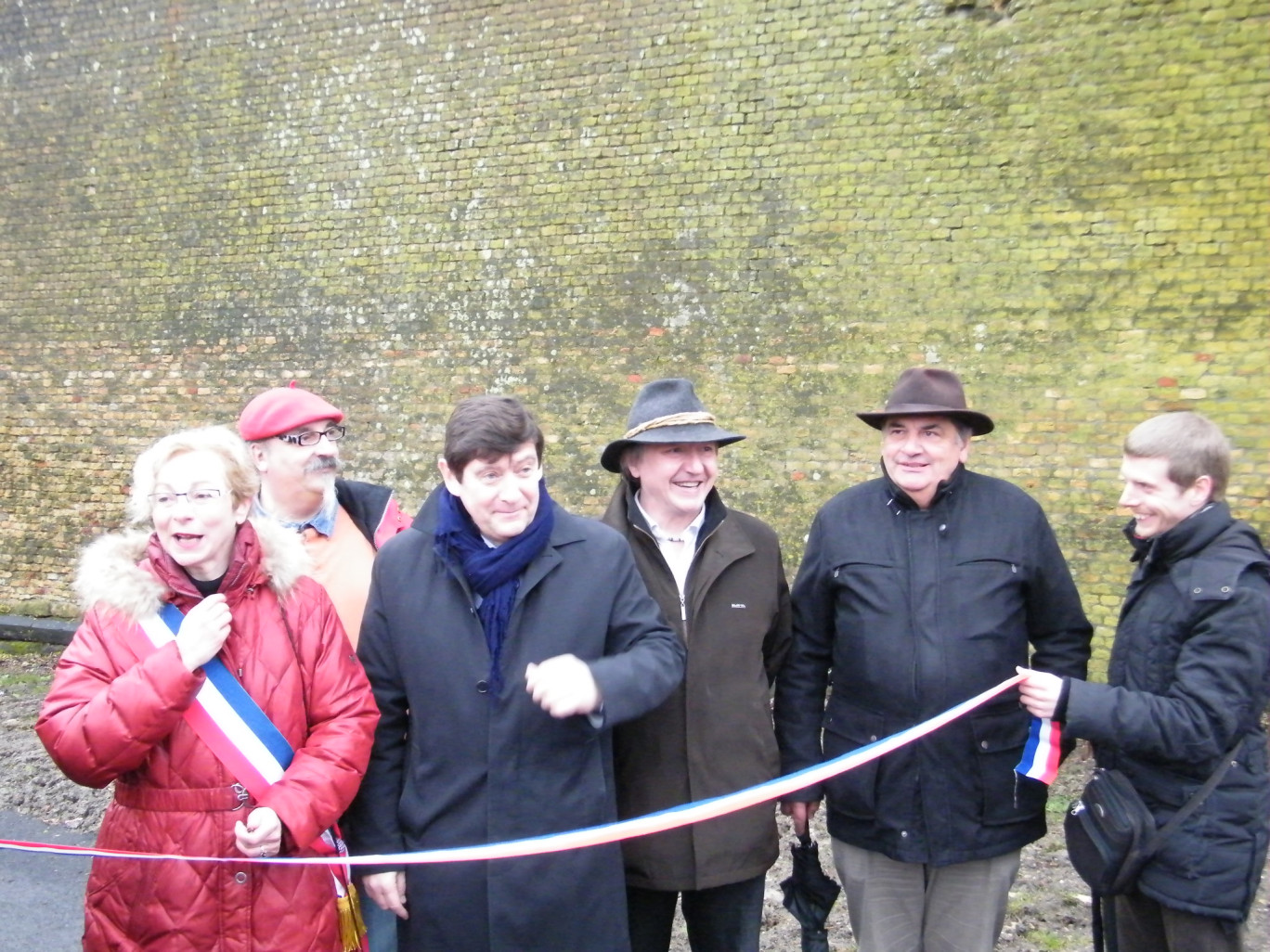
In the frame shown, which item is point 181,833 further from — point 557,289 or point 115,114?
point 115,114

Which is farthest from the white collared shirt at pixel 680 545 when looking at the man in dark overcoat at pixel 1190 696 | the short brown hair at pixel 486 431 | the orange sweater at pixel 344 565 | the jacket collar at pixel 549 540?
the man in dark overcoat at pixel 1190 696

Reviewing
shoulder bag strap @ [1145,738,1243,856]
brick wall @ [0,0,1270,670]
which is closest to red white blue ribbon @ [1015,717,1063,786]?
shoulder bag strap @ [1145,738,1243,856]

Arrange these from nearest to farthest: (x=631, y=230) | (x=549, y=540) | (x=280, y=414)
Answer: (x=549, y=540) → (x=280, y=414) → (x=631, y=230)

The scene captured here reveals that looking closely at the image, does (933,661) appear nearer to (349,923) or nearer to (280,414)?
(349,923)

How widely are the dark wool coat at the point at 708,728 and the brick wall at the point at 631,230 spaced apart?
4.12 metres

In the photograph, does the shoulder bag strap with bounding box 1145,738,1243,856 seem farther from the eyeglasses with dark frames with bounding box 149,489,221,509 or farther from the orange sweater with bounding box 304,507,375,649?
the eyeglasses with dark frames with bounding box 149,489,221,509

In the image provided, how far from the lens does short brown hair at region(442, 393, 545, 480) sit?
2.50 meters

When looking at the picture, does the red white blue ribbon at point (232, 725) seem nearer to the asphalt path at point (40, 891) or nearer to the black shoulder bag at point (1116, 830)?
the black shoulder bag at point (1116, 830)

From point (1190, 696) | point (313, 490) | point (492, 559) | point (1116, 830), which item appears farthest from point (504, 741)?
point (1190, 696)

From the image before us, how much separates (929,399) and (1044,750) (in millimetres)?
999

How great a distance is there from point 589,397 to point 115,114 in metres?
5.38

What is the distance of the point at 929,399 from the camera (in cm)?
292

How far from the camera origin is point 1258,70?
583cm

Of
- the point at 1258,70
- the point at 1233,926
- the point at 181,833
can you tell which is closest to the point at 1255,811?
the point at 1233,926
